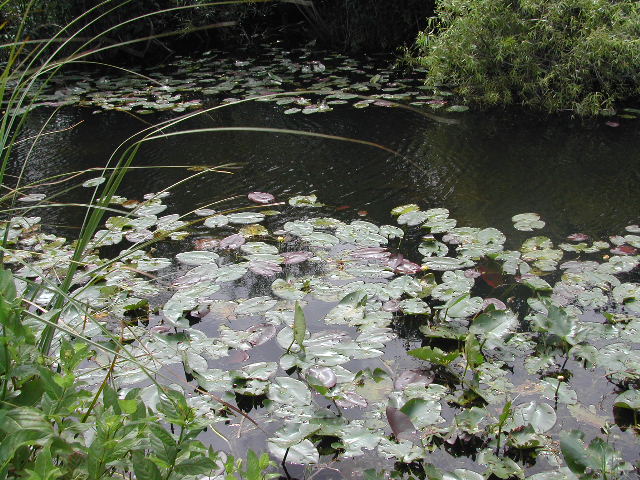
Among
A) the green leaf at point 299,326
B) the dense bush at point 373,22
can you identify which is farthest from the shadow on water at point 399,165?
the dense bush at point 373,22

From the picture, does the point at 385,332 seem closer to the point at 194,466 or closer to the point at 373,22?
the point at 194,466

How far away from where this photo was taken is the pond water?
1845mm

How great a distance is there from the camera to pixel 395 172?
3244 mm

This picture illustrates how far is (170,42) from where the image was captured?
6.65 meters

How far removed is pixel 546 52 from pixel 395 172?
155cm

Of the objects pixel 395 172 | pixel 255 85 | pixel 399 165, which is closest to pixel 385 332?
pixel 395 172

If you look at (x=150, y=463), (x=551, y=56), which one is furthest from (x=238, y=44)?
(x=150, y=463)

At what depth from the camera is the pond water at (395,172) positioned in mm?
1845

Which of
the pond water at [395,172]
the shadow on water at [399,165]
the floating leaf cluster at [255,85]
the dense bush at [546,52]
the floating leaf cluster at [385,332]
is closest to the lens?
the floating leaf cluster at [385,332]

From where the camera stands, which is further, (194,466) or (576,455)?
(576,455)

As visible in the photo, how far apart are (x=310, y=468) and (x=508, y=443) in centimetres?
49

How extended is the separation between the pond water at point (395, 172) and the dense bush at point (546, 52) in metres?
0.19

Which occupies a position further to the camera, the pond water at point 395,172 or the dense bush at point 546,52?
the dense bush at point 546,52

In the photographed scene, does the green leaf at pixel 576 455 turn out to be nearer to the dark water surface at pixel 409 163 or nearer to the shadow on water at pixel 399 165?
the shadow on water at pixel 399 165
